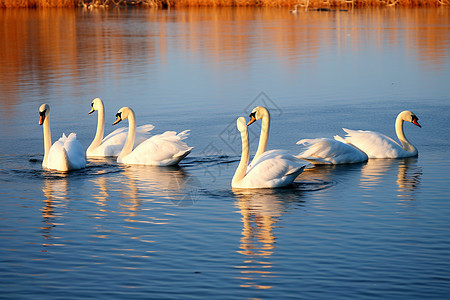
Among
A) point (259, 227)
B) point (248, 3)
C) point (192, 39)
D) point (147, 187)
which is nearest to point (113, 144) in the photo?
point (147, 187)

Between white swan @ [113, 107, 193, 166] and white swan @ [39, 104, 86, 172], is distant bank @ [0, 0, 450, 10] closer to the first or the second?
white swan @ [113, 107, 193, 166]

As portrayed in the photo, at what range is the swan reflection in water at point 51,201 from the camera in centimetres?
862

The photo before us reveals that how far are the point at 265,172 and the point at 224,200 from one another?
80cm

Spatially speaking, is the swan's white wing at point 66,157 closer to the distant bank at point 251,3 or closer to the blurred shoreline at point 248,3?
the blurred shoreline at point 248,3

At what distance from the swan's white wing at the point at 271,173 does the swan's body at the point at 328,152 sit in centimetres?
137

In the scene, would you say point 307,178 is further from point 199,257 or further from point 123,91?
point 123,91

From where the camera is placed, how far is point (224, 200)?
973 centimetres

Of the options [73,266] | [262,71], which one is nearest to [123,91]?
[262,71]

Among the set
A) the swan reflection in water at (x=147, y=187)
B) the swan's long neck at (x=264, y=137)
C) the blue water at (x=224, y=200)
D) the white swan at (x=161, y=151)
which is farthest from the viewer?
the white swan at (x=161, y=151)

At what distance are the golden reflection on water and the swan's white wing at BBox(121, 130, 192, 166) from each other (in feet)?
28.1

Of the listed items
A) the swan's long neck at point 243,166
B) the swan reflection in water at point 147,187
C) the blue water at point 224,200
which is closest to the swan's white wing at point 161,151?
the swan reflection in water at point 147,187

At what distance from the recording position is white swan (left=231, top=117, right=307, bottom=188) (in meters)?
10.2

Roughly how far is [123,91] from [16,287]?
46.6 ft

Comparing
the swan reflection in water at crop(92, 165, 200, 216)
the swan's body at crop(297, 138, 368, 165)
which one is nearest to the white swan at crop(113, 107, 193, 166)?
the swan reflection in water at crop(92, 165, 200, 216)
